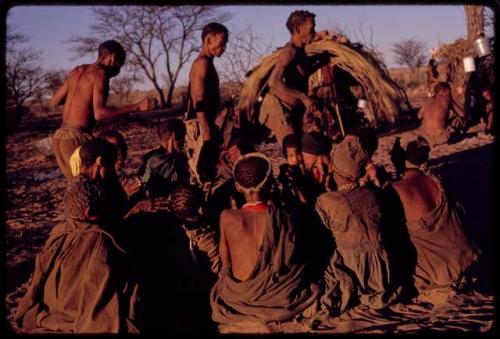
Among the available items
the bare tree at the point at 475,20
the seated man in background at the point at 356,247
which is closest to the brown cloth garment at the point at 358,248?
the seated man in background at the point at 356,247

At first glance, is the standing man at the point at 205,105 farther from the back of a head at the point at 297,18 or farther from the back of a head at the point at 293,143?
the back of a head at the point at 297,18

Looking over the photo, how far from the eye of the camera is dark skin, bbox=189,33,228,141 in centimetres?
504

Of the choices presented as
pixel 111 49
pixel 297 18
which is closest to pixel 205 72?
Answer: pixel 111 49


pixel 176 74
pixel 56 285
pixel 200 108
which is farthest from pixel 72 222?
pixel 176 74

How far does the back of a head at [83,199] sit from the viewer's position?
3.22m

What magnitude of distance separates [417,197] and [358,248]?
63 cm

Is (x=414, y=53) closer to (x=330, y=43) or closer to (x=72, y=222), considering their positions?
(x=330, y=43)

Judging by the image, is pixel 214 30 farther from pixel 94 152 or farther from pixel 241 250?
pixel 241 250

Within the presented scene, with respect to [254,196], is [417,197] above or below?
below

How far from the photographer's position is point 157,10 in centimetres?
2895

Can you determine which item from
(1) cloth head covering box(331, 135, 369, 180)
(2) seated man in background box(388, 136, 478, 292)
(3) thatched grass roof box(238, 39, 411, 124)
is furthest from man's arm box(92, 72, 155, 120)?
(3) thatched grass roof box(238, 39, 411, 124)

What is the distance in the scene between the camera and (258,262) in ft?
11.1

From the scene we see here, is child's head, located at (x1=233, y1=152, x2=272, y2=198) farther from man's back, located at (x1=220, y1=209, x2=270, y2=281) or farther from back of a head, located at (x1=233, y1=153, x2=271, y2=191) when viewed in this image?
man's back, located at (x1=220, y1=209, x2=270, y2=281)

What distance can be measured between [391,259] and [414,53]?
1913 inches
